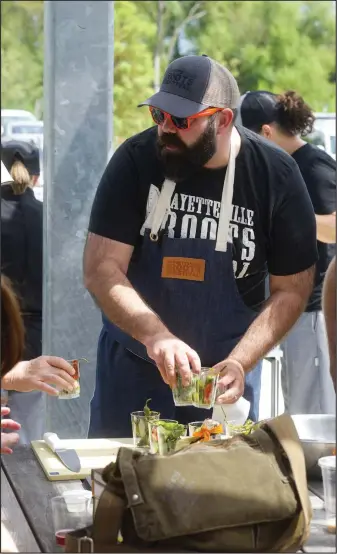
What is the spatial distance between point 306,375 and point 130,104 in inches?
208

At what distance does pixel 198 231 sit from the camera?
330 centimetres

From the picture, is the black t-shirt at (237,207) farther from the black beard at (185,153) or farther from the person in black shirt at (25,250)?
the person in black shirt at (25,250)

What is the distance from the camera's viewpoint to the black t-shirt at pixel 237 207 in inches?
130

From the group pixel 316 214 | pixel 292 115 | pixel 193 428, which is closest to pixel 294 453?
pixel 193 428

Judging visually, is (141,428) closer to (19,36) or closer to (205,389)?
(205,389)

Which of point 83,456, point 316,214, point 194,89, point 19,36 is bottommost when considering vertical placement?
point 83,456

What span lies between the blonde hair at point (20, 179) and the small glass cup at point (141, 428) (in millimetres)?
2253

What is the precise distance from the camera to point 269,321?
3.26 m

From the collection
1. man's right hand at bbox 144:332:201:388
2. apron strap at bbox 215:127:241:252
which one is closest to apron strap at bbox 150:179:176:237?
apron strap at bbox 215:127:241:252

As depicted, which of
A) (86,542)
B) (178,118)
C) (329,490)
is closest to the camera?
(86,542)

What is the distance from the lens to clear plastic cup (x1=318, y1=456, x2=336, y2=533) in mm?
2070

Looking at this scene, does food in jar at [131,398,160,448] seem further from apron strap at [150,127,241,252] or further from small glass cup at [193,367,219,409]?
apron strap at [150,127,241,252]

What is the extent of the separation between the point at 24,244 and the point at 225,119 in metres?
1.75

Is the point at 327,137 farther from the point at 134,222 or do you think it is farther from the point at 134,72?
the point at 134,222
